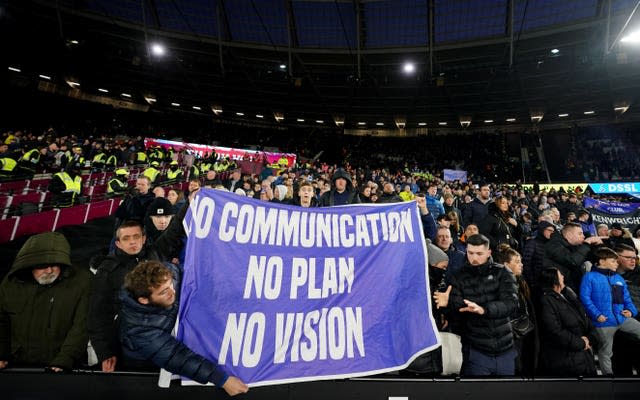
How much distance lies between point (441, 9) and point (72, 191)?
703 inches

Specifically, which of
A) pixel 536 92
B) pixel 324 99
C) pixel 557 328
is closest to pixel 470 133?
pixel 536 92

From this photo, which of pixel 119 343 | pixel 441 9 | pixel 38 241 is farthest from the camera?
pixel 441 9

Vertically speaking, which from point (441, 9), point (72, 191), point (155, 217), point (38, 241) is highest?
point (441, 9)

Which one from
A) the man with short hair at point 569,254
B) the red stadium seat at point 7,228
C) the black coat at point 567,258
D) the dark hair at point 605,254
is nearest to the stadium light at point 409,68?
the man with short hair at point 569,254

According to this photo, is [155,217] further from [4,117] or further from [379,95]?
[4,117]

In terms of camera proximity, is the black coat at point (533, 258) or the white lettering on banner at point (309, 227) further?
the black coat at point (533, 258)

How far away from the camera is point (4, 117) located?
897 inches

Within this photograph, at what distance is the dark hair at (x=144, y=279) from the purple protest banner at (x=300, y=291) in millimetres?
246

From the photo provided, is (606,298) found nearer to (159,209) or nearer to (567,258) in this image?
(567,258)

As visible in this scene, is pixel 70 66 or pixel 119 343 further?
pixel 70 66

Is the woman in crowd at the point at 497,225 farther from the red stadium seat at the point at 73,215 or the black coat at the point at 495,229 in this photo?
the red stadium seat at the point at 73,215

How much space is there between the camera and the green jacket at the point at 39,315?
6.71 feet

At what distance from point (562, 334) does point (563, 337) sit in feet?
0.08

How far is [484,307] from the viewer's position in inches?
95.0
